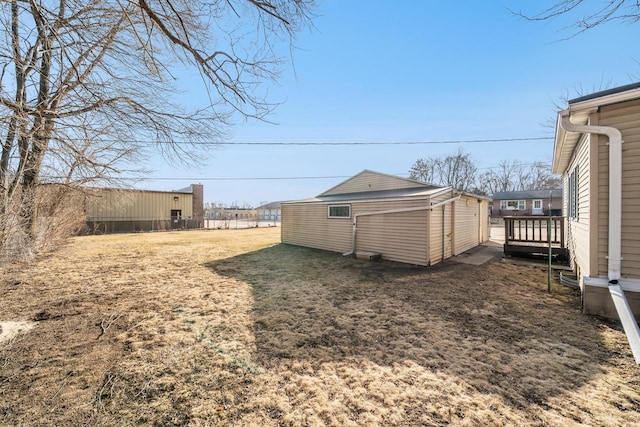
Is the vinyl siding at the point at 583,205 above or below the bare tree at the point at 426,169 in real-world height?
below

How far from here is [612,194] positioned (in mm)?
3408

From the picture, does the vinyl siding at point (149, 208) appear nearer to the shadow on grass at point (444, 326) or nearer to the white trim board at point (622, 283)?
the shadow on grass at point (444, 326)

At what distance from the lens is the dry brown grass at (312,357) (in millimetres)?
1940

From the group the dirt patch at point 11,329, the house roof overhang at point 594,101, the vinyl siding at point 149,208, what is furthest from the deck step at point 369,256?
the vinyl siding at point 149,208

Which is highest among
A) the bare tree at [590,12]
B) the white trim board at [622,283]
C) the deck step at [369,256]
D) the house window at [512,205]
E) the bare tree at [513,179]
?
the bare tree at [513,179]

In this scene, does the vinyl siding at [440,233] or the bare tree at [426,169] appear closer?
the vinyl siding at [440,233]

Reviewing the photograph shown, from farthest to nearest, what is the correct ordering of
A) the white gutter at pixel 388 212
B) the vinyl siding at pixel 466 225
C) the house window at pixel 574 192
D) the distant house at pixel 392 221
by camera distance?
the vinyl siding at pixel 466 225, the distant house at pixel 392 221, the white gutter at pixel 388 212, the house window at pixel 574 192

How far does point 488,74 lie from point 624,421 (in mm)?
10010

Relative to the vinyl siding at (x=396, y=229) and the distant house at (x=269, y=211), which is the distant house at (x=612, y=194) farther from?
the distant house at (x=269, y=211)

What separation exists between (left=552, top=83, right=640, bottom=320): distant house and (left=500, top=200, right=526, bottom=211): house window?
3196 cm

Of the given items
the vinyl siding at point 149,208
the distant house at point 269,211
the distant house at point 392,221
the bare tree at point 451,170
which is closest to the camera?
the distant house at point 392,221

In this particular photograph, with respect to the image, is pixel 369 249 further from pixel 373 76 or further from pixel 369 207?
pixel 373 76

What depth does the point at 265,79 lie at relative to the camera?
3.21m

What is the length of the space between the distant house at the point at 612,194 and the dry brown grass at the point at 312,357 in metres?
0.54
